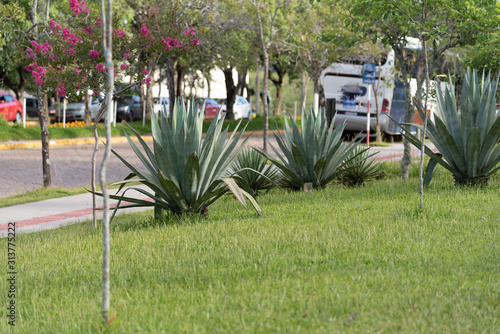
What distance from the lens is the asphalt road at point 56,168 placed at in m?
13.6

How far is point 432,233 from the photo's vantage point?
5812 mm

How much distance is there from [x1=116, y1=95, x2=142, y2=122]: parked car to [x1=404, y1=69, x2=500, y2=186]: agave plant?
88.8 feet

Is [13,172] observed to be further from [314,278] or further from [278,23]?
[278,23]

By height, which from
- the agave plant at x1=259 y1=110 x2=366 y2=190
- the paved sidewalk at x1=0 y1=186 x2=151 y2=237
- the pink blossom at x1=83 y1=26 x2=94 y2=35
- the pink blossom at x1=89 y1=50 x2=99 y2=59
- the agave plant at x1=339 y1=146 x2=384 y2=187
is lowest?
the paved sidewalk at x1=0 y1=186 x2=151 y2=237

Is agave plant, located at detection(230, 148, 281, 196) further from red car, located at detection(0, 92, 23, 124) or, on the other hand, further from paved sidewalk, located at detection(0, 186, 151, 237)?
red car, located at detection(0, 92, 23, 124)

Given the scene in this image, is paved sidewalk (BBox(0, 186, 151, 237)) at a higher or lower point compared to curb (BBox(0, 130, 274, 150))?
lower

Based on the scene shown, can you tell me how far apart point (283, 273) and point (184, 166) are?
3003mm

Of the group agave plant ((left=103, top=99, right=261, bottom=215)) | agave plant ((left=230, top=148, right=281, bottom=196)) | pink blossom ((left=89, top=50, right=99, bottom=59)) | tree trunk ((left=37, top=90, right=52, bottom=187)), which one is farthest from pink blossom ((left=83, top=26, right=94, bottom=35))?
tree trunk ((left=37, top=90, right=52, bottom=187))

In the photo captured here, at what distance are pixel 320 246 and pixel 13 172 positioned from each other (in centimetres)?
1149

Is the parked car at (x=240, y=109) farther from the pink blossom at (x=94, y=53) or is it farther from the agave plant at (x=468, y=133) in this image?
the agave plant at (x=468, y=133)

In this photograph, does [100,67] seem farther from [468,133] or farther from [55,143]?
[55,143]

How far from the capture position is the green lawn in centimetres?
378

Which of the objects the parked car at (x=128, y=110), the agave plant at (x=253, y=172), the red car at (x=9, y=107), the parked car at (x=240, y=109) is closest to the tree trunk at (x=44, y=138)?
the agave plant at (x=253, y=172)

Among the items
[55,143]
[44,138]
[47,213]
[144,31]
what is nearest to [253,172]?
[144,31]
